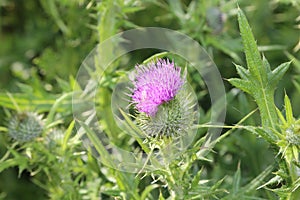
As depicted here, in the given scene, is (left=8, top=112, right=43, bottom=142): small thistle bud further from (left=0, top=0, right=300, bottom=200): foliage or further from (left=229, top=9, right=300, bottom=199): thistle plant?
(left=229, top=9, right=300, bottom=199): thistle plant

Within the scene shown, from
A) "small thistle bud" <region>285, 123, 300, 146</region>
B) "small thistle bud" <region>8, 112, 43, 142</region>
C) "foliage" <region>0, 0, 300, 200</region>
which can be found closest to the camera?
"small thistle bud" <region>285, 123, 300, 146</region>

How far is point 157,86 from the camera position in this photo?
1781mm

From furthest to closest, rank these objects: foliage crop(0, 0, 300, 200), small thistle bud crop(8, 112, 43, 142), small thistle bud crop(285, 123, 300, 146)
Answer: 1. small thistle bud crop(8, 112, 43, 142)
2. foliage crop(0, 0, 300, 200)
3. small thistle bud crop(285, 123, 300, 146)

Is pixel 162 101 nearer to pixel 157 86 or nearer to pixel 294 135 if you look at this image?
pixel 157 86

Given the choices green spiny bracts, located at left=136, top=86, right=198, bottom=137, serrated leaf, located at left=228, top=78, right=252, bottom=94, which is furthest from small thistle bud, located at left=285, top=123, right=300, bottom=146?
green spiny bracts, located at left=136, top=86, right=198, bottom=137

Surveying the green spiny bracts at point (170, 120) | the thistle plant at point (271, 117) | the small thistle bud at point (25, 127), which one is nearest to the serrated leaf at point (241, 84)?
the thistle plant at point (271, 117)

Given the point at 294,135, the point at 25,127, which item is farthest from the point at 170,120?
the point at 25,127

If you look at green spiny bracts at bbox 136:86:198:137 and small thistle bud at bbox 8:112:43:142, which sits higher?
green spiny bracts at bbox 136:86:198:137

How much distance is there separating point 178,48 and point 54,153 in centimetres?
87

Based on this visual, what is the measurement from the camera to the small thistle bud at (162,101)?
1785 mm

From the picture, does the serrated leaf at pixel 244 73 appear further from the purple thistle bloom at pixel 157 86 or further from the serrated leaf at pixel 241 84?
the purple thistle bloom at pixel 157 86

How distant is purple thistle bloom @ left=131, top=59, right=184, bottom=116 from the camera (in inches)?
70.2

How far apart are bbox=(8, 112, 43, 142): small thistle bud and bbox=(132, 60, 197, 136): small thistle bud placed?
587 millimetres

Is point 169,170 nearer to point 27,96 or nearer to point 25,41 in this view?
point 27,96
